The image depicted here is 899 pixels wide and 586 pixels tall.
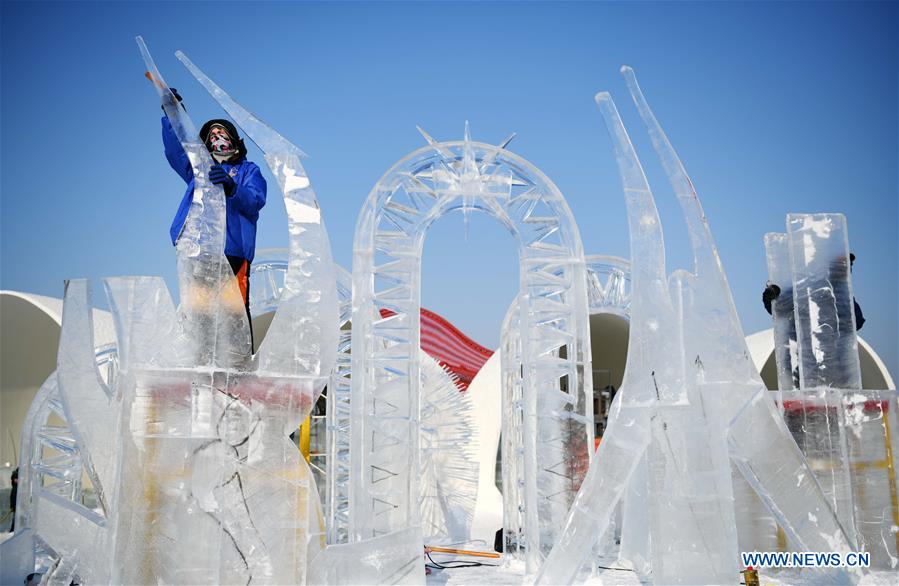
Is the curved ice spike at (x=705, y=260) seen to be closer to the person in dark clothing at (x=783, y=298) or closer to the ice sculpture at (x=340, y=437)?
the person in dark clothing at (x=783, y=298)

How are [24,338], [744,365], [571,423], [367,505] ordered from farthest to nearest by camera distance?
[24,338] < [571,423] < [367,505] < [744,365]

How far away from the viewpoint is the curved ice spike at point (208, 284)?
442cm

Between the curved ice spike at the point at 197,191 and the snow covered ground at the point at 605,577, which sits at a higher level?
the curved ice spike at the point at 197,191

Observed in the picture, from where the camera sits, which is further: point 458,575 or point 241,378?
point 458,575

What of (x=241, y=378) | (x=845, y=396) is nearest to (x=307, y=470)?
(x=241, y=378)

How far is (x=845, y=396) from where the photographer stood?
18.7 ft

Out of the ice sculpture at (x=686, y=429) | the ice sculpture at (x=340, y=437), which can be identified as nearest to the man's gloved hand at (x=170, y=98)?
the ice sculpture at (x=340, y=437)

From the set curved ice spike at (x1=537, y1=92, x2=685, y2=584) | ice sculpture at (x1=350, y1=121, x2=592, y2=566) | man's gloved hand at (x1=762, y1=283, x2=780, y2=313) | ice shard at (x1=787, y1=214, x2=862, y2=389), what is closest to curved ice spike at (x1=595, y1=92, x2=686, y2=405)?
curved ice spike at (x1=537, y1=92, x2=685, y2=584)

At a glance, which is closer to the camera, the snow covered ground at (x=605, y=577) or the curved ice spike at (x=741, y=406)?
the curved ice spike at (x=741, y=406)

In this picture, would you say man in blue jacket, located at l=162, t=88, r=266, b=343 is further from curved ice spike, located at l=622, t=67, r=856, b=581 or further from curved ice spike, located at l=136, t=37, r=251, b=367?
curved ice spike, located at l=622, t=67, r=856, b=581

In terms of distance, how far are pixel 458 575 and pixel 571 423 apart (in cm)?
154

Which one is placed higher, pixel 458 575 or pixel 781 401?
pixel 781 401

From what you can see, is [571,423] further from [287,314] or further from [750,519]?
[287,314]

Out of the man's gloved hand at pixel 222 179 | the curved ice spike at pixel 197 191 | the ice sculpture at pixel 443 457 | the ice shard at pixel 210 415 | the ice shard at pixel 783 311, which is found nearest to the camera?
the ice shard at pixel 210 415
